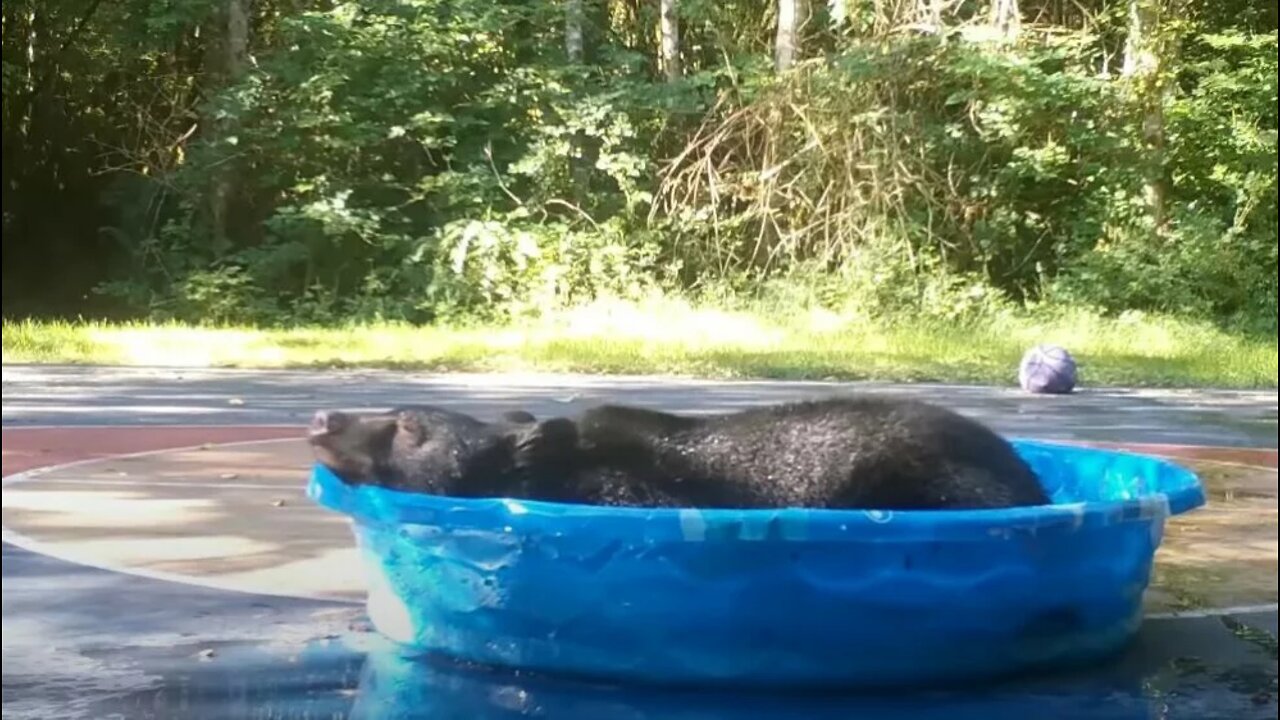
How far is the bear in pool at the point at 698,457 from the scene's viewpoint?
1.94 m

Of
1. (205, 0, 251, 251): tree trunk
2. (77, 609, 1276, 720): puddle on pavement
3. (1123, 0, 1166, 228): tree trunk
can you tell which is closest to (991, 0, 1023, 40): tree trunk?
(1123, 0, 1166, 228): tree trunk

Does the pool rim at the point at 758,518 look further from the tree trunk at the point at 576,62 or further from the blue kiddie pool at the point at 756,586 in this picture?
the tree trunk at the point at 576,62

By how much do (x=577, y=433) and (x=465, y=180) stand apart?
0.36 m

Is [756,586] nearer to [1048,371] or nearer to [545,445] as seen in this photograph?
[545,445]

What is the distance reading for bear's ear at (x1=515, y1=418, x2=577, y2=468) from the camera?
1927 mm

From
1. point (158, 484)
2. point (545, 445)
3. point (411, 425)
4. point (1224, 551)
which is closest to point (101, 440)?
point (158, 484)

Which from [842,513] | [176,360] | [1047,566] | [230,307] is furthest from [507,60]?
[1047,566]

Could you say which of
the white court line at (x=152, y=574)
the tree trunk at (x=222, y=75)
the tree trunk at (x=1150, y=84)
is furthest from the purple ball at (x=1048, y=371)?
the tree trunk at (x=222, y=75)

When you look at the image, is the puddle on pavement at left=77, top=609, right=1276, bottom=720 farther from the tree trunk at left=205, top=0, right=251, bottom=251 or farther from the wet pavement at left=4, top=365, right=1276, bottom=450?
the tree trunk at left=205, top=0, right=251, bottom=251

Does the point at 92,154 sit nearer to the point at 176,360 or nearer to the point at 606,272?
the point at 176,360

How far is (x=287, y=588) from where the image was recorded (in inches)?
87.0

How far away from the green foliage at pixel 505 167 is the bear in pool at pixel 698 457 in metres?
0.18

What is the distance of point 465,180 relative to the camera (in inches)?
72.5

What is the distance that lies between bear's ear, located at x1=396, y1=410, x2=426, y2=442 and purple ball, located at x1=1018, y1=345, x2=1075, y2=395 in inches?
41.5
